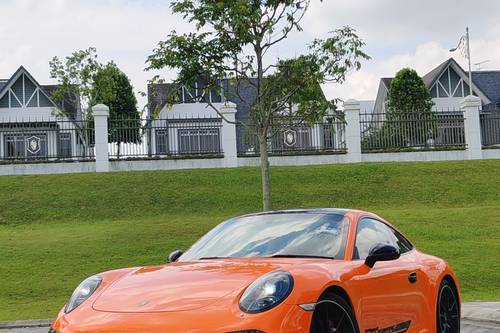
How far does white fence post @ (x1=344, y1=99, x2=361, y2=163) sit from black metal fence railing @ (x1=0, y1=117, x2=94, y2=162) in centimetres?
999

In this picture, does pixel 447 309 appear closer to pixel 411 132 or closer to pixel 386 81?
Result: pixel 411 132

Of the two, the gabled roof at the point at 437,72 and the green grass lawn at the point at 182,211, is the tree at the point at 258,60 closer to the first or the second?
the green grass lawn at the point at 182,211

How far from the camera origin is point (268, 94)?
49.7 feet

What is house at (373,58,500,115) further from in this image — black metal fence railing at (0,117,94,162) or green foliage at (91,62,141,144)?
black metal fence railing at (0,117,94,162)

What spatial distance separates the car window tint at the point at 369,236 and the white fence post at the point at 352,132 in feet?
65.7

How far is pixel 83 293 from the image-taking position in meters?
4.97

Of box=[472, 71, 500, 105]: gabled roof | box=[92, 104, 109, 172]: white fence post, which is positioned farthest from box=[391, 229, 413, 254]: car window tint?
box=[472, 71, 500, 105]: gabled roof

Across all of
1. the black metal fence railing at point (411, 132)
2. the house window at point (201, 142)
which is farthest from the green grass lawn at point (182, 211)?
the black metal fence railing at point (411, 132)

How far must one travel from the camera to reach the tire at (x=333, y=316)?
4.42 m

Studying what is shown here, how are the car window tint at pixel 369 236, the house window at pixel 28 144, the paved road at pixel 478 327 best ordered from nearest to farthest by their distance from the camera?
the car window tint at pixel 369 236 → the paved road at pixel 478 327 → the house window at pixel 28 144

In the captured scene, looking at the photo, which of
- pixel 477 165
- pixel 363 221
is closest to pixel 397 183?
pixel 477 165

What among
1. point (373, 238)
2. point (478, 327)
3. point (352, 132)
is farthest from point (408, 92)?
point (373, 238)

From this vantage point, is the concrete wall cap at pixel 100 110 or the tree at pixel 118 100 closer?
the concrete wall cap at pixel 100 110

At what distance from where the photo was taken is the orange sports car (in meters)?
4.18
